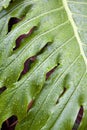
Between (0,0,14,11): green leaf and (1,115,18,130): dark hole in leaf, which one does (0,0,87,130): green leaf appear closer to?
(0,0,14,11): green leaf

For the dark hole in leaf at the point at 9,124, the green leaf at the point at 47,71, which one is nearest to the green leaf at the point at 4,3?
the green leaf at the point at 47,71

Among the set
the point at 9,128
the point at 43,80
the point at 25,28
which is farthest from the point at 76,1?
the point at 9,128

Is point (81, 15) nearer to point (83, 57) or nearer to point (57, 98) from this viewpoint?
point (83, 57)

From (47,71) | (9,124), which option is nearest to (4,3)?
(47,71)

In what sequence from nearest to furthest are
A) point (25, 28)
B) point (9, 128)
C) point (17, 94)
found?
1. point (17, 94)
2. point (25, 28)
3. point (9, 128)

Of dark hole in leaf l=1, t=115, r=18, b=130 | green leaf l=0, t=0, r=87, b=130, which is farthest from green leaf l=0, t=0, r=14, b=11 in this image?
dark hole in leaf l=1, t=115, r=18, b=130

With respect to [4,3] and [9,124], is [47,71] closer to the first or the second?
[4,3]

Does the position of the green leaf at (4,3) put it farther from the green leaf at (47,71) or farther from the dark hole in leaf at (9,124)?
the dark hole in leaf at (9,124)

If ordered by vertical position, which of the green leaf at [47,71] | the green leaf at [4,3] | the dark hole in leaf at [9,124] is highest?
the green leaf at [4,3]

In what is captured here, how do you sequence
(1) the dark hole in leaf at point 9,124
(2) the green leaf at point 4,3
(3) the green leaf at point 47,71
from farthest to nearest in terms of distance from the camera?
1. (1) the dark hole in leaf at point 9,124
2. (2) the green leaf at point 4,3
3. (3) the green leaf at point 47,71
